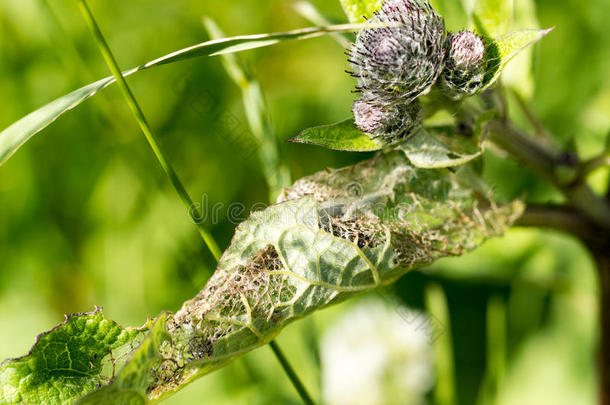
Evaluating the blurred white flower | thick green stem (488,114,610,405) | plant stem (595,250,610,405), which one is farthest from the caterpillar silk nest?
the blurred white flower

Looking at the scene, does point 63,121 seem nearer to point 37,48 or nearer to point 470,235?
point 37,48

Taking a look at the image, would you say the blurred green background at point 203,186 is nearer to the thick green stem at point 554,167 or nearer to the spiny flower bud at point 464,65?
the thick green stem at point 554,167

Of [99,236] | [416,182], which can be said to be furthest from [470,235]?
[99,236]

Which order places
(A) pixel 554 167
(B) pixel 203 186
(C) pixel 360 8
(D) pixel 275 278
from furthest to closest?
1. (B) pixel 203 186
2. (A) pixel 554 167
3. (C) pixel 360 8
4. (D) pixel 275 278

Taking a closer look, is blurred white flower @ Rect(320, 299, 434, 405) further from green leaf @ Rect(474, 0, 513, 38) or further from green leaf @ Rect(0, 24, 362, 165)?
green leaf @ Rect(0, 24, 362, 165)

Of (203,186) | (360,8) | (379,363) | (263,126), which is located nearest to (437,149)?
(360,8)

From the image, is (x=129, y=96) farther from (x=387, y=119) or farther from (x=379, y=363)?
(x=379, y=363)

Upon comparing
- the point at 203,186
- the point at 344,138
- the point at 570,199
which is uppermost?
the point at 203,186
